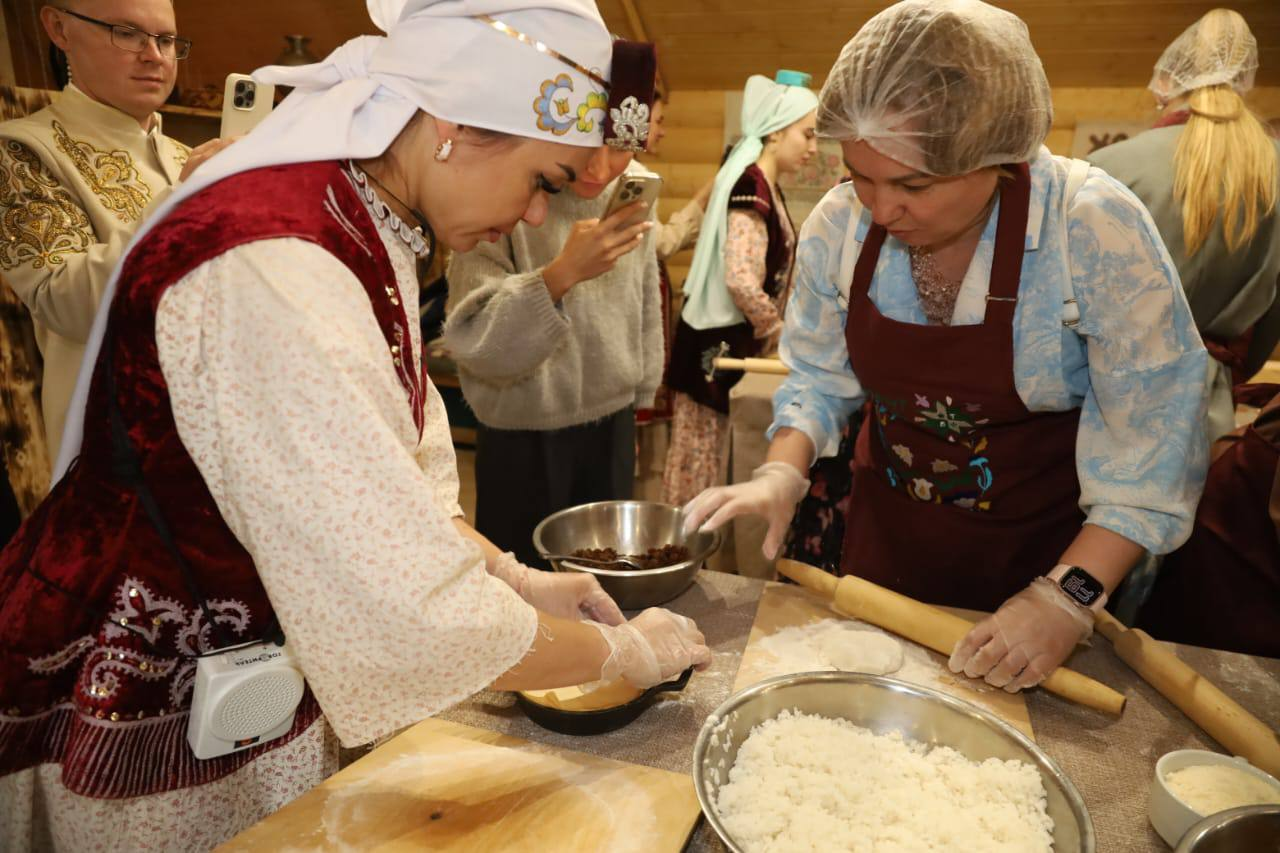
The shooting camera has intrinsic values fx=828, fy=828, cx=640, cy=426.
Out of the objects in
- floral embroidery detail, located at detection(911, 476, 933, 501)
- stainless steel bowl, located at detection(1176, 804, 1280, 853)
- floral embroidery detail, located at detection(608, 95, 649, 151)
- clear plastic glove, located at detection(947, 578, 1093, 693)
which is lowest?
clear plastic glove, located at detection(947, 578, 1093, 693)

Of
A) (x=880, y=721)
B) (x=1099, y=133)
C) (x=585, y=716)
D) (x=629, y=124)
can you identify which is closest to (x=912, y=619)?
(x=880, y=721)

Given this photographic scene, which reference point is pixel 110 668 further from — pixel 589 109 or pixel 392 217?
pixel 589 109

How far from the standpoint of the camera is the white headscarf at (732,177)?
356cm

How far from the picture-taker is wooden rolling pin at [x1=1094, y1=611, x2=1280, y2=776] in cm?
114

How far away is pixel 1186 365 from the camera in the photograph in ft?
4.44

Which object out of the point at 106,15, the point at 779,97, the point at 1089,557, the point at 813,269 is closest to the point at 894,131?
the point at 813,269

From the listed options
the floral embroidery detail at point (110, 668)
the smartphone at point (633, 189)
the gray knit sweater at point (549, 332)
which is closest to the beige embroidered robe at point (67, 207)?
the gray knit sweater at point (549, 332)

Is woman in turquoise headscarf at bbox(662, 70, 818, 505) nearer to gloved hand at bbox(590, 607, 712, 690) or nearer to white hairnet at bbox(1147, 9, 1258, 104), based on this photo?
white hairnet at bbox(1147, 9, 1258, 104)

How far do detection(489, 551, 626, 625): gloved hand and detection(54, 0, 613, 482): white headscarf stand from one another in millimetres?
661

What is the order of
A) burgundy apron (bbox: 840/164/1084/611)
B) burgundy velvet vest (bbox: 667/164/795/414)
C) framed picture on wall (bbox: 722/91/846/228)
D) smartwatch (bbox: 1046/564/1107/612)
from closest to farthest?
1. smartwatch (bbox: 1046/564/1107/612)
2. burgundy apron (bbox: 840/164/1084/611)
3. burgundy velvet vest (bbox: 667/164/795/414)
4. framed picture on wall (bbox: 722/91/846/228)

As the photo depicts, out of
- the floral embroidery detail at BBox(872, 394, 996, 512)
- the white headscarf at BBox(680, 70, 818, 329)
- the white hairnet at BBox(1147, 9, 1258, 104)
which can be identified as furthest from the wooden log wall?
the floral embroidery detail at BBox(872, 394, 996, 512)

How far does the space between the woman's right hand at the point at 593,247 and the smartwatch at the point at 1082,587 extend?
1284 mm

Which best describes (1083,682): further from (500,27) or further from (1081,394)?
(500,27)

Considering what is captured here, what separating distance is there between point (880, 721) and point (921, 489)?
654mm
